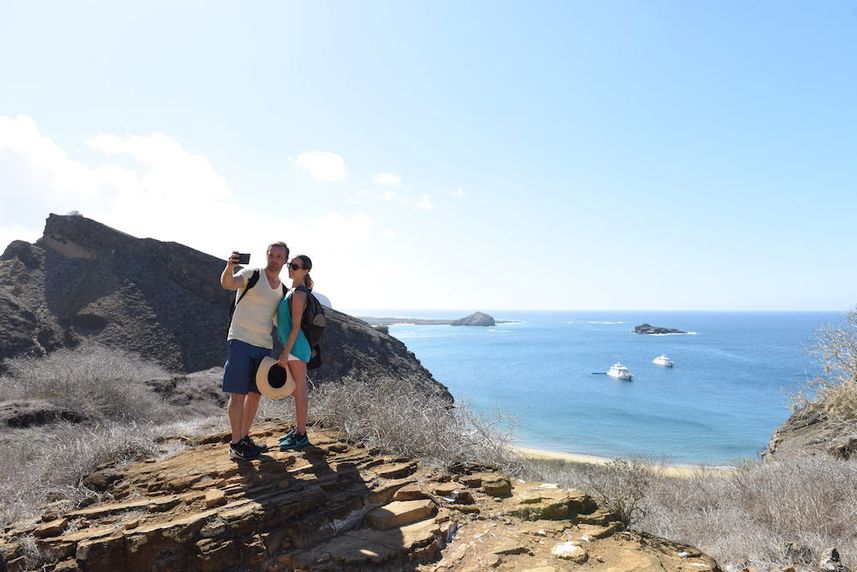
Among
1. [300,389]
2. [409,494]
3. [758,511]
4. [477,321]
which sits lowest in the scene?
[477,321]

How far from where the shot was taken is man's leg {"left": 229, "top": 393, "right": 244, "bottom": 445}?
4340 mm

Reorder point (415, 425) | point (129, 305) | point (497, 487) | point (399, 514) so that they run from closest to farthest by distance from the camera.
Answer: point (399, 514) < point (497, 487) < point (415, 425) < point (129, 305)

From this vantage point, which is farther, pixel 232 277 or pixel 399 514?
pixel 232 277

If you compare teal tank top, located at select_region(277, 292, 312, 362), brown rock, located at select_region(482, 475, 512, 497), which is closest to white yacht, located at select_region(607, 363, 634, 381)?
brown rock, located at select_region(482, 475, 512, 497)

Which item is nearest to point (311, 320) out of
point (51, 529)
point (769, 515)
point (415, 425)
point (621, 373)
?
point (415, 425)

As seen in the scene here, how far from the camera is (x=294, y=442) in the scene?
185 inches

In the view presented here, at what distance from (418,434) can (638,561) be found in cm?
241

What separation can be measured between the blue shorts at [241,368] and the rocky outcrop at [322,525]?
2.03 ft

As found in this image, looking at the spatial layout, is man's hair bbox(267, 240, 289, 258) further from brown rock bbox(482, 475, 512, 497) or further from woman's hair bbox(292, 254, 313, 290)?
brown rock bbox(482, 475, 512, 497)

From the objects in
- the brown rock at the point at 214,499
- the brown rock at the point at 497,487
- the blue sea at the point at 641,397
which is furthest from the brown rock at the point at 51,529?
the blue sea at the point at 641,397

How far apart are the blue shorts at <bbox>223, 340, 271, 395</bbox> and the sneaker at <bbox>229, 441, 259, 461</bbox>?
0.45m

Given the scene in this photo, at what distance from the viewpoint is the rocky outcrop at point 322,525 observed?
10.6 ft

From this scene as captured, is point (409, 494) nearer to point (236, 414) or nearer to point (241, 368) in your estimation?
point (236, 414)

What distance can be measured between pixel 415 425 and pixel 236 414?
181 cm
